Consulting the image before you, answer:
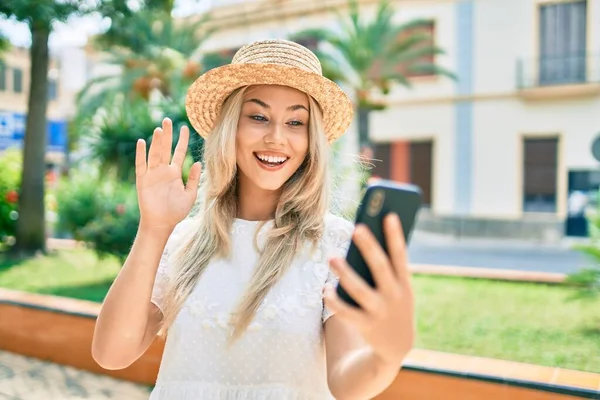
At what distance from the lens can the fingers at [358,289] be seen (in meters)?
1.03

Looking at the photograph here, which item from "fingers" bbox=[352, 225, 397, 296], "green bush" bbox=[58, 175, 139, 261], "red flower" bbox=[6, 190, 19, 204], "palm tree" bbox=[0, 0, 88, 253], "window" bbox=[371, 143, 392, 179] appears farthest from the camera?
"window" bbox=[371, 143, 392, 179]

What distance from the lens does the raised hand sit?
152 centimetres

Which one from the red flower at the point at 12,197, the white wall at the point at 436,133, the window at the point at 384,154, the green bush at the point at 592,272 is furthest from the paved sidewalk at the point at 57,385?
the window at the point at 384,154

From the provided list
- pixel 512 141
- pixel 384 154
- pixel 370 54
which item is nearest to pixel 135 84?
pixel 370 54

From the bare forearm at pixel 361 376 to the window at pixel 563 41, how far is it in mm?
19083

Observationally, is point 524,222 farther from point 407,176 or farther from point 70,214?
point 70,214

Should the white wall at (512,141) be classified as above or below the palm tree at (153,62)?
below

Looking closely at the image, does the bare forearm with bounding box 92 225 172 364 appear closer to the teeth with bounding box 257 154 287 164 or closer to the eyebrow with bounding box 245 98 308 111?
the teeth with bounding box 257 154 287 164

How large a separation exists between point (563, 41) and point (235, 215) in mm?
19232

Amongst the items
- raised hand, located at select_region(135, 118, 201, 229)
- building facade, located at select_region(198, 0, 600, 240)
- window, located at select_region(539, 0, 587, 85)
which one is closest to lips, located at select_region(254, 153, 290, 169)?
raised hand, located at select_region(135, 118, 201, 229)

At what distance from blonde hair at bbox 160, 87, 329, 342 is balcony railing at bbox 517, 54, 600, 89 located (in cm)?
1833

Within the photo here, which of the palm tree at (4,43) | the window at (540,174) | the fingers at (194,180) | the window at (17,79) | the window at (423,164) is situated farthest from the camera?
the window at (17,79)

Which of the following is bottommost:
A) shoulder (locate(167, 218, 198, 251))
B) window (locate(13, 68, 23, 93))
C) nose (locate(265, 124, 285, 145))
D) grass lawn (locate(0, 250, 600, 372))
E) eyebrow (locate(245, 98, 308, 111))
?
grass lawn (locate(0, 250, 600, 372))

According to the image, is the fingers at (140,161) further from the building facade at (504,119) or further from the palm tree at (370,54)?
the building facade at (504,119)
